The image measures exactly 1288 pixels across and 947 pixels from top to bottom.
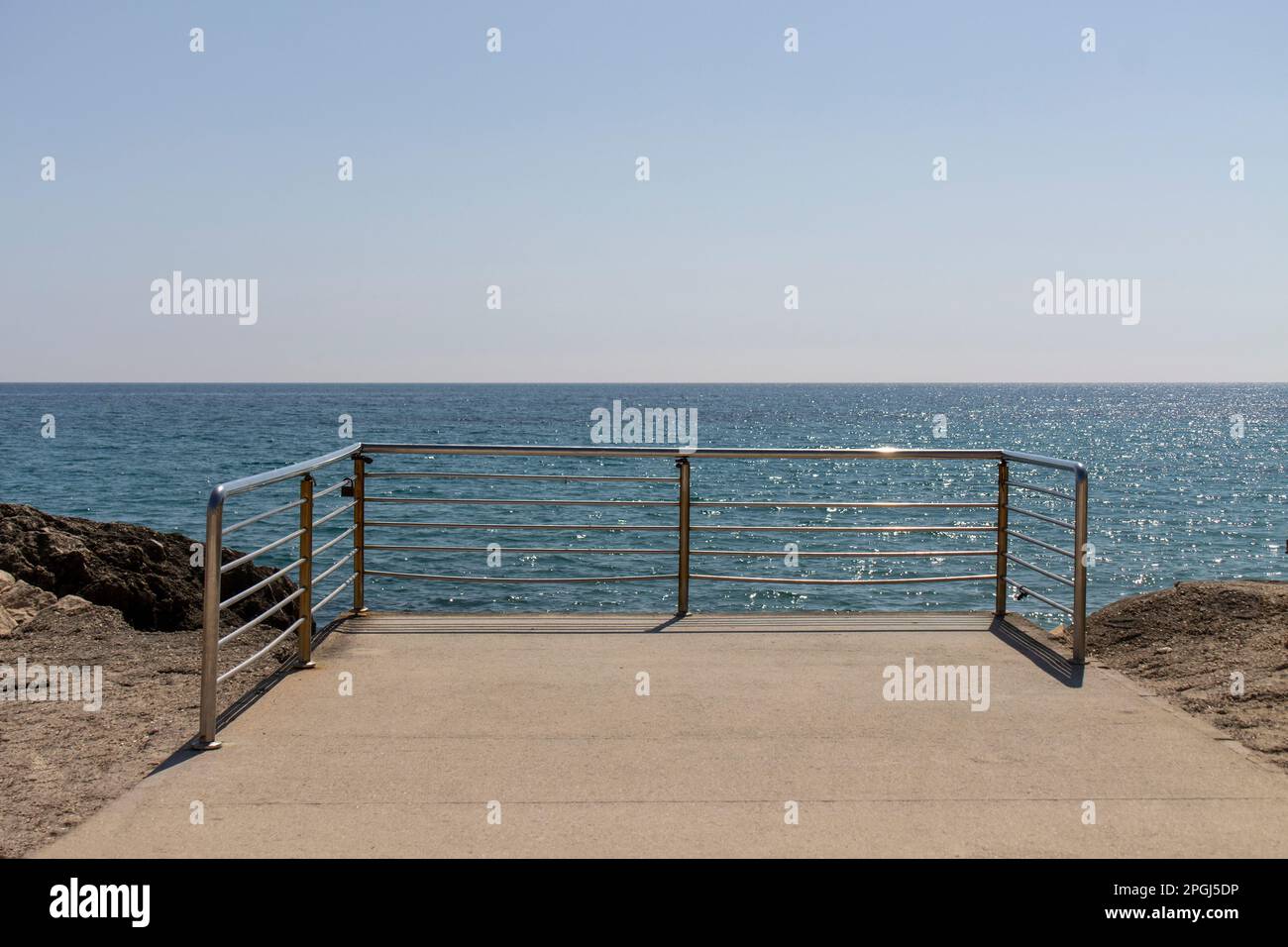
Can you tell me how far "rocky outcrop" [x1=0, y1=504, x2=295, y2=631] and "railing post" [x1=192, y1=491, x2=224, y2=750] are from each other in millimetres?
2992

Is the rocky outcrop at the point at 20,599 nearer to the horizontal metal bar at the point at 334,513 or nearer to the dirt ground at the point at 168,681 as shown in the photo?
the dirt ground at the point at 168,681

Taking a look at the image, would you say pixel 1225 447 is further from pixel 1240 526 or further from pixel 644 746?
pixel 644 746

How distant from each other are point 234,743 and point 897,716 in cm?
303

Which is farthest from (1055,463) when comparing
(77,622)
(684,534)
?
(77,622)

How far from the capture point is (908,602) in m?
19.4

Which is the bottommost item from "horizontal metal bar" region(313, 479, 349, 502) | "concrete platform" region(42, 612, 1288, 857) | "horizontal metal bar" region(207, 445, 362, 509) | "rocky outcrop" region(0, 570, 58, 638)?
"concrete platform" region(42, 612, 1288, 857)

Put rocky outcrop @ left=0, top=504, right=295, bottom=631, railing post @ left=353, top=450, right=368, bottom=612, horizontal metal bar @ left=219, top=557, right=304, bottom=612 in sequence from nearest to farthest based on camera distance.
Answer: horizontal metal bar @ left=219, top=557, right=304, bottom=612, railing post @ left=353, top=450, right=368, bottom=612, rocky outcrop @ left=0, top=504, right=295, bottom=631

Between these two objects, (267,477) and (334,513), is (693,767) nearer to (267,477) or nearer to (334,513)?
(267,477)

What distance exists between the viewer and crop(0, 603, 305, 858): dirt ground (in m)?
4.45

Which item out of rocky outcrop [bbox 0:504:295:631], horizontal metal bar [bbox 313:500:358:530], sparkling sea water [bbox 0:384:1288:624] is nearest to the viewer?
horizontal metal bar [bbox 313:500:358:530]

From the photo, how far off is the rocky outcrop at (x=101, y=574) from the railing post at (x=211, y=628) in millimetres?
2992

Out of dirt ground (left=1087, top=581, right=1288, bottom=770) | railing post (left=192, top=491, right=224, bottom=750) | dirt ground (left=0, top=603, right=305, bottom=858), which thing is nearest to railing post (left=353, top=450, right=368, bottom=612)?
dirt ground (left=0, top=603, right=305, bottom=858)

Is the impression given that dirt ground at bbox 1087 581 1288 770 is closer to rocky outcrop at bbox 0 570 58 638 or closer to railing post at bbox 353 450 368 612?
railing post at bbox 353 450 368 612
